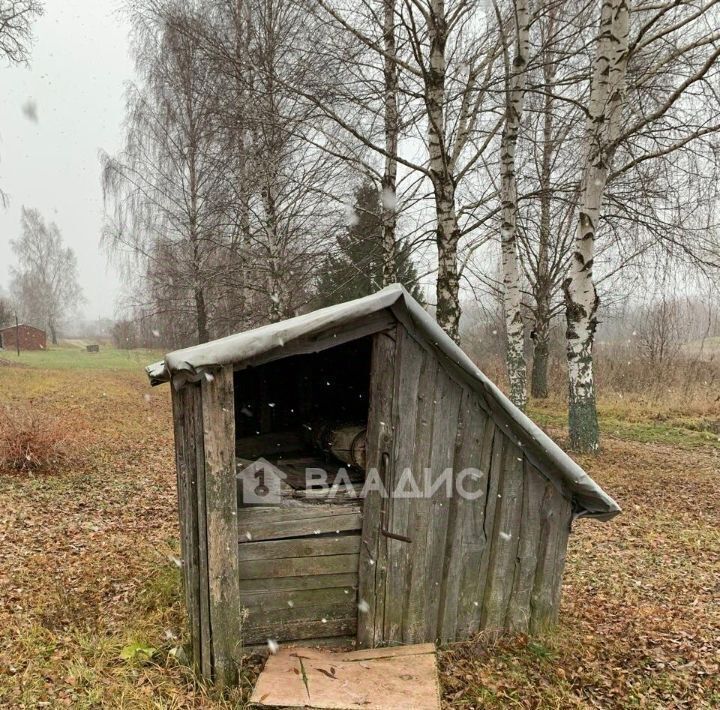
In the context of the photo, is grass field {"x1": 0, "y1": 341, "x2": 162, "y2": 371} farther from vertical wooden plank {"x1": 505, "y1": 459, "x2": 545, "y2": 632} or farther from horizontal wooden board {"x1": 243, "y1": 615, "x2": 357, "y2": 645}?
vertical wooden plank {"x1": 505, "y1": 459, "x2": 545, "y2": 632}

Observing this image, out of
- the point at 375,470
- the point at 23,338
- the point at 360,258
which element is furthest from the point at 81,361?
the point at 375,470

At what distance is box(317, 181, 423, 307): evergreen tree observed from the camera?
1154 cm

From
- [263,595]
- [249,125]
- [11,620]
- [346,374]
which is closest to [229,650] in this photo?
[263,595]

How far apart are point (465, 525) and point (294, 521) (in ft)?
3.36

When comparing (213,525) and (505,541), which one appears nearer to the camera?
(213,525)

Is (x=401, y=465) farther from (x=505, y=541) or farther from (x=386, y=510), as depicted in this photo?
(x=505, y=541)

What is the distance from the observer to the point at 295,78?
8250 mm

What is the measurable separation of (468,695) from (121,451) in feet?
25.9

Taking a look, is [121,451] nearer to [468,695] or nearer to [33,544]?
[33,544]

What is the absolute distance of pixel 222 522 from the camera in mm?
3002

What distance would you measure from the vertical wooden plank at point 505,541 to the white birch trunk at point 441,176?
505cm

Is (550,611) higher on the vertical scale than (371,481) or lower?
lower

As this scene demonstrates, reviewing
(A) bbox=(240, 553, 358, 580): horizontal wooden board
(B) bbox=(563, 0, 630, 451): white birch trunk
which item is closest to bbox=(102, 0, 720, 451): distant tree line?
(B) bbox=(563, 0, 630, 451): white birch trunk

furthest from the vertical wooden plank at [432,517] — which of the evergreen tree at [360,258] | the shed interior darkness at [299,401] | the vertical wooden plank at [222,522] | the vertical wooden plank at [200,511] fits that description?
the evergreen tree at [360,258]
